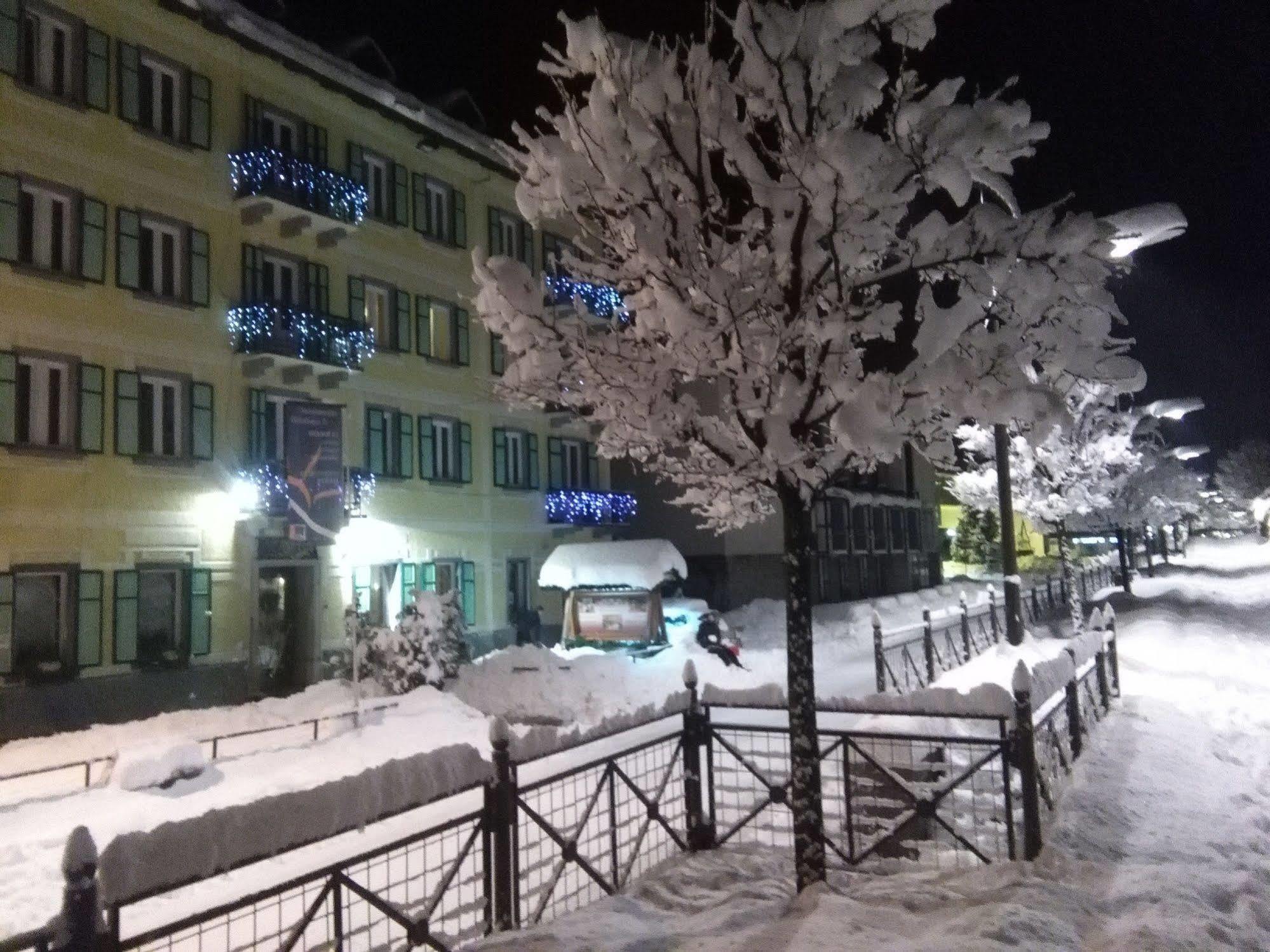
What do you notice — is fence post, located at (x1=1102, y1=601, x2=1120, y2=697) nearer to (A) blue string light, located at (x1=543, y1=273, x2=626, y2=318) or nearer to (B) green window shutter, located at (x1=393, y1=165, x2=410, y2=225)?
(A) blue string light, located at (x1=543, y1=273, x2=626, y2=318)

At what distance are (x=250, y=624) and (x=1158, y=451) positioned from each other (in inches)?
1215

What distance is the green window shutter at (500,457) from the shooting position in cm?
2727

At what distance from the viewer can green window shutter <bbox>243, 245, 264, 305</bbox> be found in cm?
1997

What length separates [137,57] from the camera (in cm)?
1798

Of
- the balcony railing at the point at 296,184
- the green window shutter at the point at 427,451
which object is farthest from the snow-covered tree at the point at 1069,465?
the balcony railing at the point at 296,184

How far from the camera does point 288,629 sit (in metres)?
21.2

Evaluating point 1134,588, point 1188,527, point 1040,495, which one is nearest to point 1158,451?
point 1134,588

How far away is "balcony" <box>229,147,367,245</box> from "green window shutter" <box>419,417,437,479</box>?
17.1 feet

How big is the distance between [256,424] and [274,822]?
55.4 ft

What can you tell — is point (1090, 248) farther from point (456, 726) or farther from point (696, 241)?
point (456, 726)

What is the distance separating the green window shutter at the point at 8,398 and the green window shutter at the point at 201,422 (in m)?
3.20

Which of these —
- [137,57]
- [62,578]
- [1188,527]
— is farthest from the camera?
[1188,527]

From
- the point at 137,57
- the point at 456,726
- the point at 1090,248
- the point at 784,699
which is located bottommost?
the point at 456,726

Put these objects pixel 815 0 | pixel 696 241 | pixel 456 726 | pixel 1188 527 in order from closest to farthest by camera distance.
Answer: pixel 815 0, pixel 696 241, pixel 456 726, pixel 1188 527
